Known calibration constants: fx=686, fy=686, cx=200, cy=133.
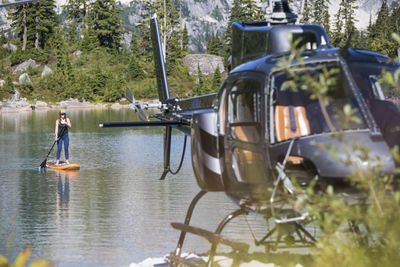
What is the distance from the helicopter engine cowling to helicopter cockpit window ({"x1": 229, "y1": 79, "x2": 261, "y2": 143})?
276 mm

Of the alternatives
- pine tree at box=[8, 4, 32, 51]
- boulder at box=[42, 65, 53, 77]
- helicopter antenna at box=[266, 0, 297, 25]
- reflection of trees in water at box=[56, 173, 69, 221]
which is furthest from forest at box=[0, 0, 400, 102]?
helicopter antenna at box=[266, 0, 297, 25]

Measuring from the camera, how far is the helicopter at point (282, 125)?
14.2ft

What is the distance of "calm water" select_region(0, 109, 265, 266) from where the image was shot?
27.9ft

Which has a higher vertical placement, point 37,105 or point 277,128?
point 277,128

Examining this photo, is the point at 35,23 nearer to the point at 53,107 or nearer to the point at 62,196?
the point at 53,107

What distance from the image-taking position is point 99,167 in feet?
57.6

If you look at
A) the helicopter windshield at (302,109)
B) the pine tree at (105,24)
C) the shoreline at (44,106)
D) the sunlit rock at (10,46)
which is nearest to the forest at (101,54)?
the pine tree at (105,24)

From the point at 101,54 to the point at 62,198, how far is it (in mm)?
61060

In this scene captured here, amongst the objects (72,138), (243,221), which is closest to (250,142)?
(243,221)

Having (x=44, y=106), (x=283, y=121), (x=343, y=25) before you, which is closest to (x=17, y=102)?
(x=44, y=106)

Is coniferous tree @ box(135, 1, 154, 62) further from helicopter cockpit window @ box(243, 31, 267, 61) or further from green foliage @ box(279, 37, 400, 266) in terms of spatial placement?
green foliage @ box(279, 37, 400, 266)

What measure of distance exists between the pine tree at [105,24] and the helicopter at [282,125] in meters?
72.8

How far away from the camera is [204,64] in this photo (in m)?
72.0

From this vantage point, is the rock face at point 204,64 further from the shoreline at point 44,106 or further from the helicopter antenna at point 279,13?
the helicopter antenna at point 279,13
